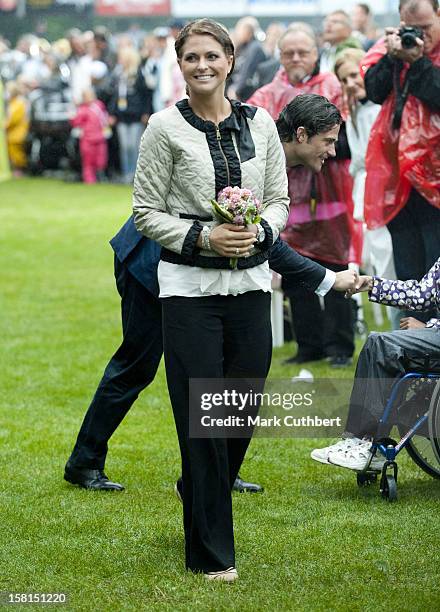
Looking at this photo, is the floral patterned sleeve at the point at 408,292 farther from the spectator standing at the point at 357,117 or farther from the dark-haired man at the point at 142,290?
the spectator standing at the point at 357,117

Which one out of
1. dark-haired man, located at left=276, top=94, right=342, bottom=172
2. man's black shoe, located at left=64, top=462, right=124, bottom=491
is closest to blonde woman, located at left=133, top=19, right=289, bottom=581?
dark-haired man, located at left=276, top=94, right=342, bottom=172

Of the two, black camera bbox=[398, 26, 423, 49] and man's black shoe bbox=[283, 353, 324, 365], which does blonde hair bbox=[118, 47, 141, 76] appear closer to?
man's black shoe bbox=[283, 353, 324, 365]

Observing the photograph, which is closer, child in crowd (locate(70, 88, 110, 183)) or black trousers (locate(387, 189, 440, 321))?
black trousers (locate(387, 189, 440, 321))

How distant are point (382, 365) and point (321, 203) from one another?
2.93 m

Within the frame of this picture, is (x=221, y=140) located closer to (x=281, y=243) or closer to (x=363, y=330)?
(x=281, y=243)

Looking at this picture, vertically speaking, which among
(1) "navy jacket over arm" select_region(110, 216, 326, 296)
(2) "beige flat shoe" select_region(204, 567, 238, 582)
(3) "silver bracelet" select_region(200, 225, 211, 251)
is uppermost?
(3) "silver bracelet" select_region(200, 225, 211, 251)

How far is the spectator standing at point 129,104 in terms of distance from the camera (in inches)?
863

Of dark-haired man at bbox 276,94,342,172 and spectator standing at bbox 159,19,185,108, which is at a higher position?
dark-haired man at bbox 276,94,342,172

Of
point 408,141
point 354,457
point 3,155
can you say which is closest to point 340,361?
point 408,141

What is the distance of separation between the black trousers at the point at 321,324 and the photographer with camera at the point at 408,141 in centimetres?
138

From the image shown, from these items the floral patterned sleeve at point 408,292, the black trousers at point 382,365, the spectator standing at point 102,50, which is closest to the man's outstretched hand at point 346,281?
the floral patterned sleeve at point 408,292

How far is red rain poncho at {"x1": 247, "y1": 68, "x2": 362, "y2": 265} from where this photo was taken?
8445 millimetres

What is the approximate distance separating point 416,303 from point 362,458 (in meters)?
0.76

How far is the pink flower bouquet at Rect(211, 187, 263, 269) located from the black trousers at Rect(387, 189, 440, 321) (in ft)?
10.4
